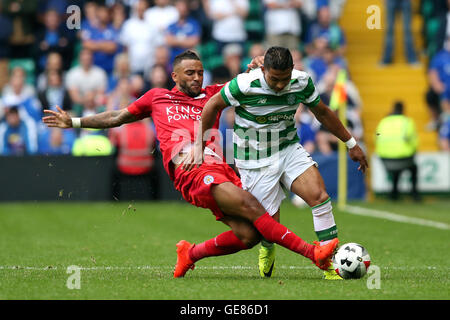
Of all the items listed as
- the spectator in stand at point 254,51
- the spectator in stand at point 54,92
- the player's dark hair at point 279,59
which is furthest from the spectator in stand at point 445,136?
the player's dark hair at point 279,59

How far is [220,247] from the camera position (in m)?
7.99

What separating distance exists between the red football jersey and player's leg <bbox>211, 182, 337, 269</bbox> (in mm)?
627

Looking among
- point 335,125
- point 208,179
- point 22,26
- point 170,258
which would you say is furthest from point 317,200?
point 22,26

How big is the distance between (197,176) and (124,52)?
12.2m

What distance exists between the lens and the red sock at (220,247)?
7922mm

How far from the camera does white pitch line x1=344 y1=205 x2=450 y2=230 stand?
13.8 meters

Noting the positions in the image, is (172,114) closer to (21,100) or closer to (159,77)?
(159,77)

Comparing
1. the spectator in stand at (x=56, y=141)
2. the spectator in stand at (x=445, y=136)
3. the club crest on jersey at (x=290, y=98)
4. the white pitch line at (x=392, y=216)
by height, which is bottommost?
the white pitch line at (x=392, y=216)

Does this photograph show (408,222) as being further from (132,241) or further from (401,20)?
(401,20)

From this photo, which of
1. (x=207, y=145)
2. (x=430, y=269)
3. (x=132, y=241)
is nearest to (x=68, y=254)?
(x=132, y=241)

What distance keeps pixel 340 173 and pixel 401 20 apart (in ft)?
18.8

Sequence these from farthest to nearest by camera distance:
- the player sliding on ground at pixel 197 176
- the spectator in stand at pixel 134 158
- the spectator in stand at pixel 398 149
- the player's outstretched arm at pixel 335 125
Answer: the spectator in stand at pixel 398 149
the spectator in stand at pixel 134 158
the player's outstretched arm at pixel 335 125
the player sliding on ground at pixel 197 176

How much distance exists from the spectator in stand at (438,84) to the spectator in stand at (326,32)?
6.99 feet

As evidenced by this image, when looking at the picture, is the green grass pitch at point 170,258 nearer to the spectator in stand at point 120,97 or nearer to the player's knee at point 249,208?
the player's knee at point 249,208
